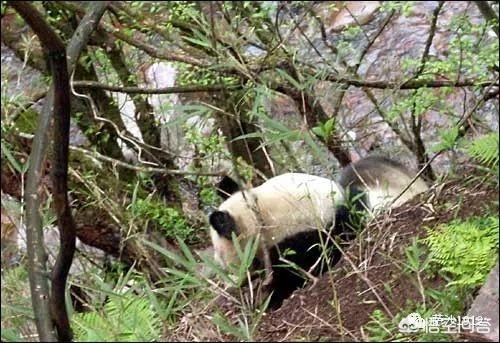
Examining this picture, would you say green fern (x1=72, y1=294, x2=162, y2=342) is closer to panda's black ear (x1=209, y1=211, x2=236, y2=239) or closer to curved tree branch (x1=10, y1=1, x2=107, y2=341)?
curved tree branch (x1=10, y1=1, x2=107, y2=341)

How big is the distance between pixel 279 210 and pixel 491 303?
2.13 metres

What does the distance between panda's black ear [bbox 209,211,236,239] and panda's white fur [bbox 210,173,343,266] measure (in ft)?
0.10

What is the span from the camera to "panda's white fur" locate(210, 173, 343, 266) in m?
4.49

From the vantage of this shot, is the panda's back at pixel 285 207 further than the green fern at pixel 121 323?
Yes

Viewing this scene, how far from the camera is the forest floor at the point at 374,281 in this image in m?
2.98

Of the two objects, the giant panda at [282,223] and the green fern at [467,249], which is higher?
the giant panda at [282,223]

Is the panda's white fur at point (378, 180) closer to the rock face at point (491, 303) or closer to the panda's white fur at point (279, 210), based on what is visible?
the panda's white fur at point (279, 210)

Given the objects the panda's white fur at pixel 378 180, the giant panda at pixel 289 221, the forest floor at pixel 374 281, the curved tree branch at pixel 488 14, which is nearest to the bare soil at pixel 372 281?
the forest floor at pixel 374 281

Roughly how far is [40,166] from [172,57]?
2.65m

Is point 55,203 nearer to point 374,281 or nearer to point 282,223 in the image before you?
point 374,281

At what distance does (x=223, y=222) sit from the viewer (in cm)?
447

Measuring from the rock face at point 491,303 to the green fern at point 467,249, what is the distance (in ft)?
0.97

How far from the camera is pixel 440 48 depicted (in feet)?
28.9

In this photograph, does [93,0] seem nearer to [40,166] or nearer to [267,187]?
[40,166]
